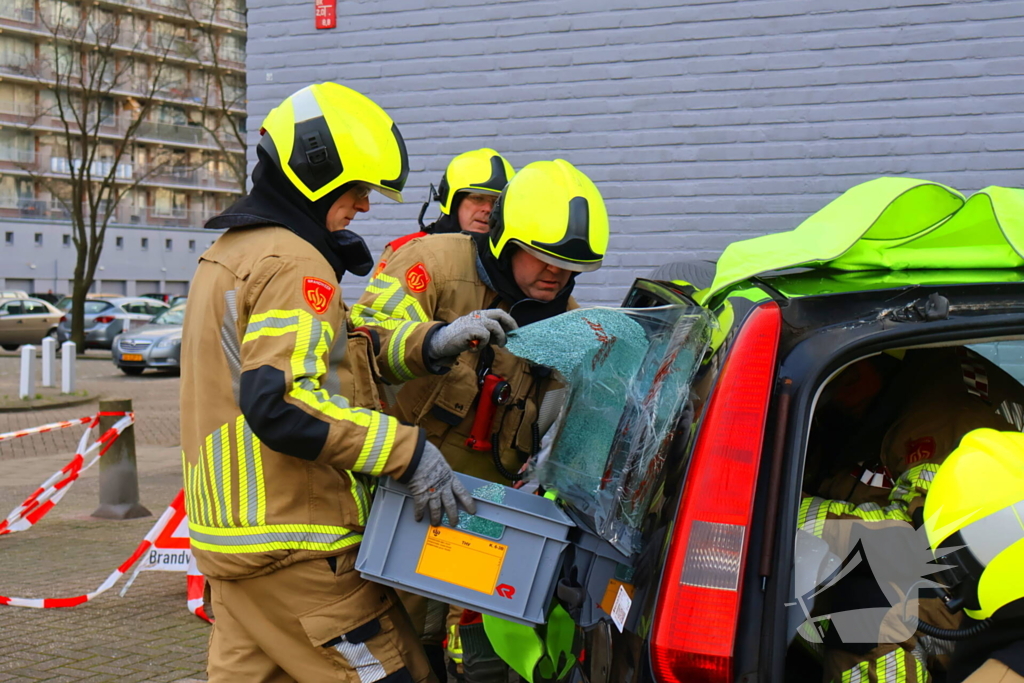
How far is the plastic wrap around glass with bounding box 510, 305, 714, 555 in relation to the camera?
1950mm

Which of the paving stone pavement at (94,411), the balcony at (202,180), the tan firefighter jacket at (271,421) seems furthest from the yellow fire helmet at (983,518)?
the balcony at (202,180)

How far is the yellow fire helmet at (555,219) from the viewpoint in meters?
2.82

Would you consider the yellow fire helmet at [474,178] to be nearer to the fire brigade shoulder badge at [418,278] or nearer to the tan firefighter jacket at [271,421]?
the fire brigade shoulder badge at [418,278]

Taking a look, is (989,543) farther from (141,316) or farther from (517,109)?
(141,316)

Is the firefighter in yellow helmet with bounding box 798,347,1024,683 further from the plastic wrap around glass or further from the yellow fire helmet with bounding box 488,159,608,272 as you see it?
the yellow fire helmet with bounding box 488,159,608,272

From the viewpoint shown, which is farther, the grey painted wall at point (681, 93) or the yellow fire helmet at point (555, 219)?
the grey painted wall at point (681, 93)

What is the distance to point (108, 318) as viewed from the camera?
27234mm

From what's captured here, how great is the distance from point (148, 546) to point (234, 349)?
11.4ft

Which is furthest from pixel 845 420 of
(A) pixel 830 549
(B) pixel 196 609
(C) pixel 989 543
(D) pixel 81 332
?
(D) pixel 81 332

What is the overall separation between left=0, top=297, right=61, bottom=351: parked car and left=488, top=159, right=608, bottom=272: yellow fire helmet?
27.2m

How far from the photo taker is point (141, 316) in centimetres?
2919

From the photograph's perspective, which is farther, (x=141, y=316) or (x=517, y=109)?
(x=141, y=316)

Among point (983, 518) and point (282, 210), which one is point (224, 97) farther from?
point (983, 518)

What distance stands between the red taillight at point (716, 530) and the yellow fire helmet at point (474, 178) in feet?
9.62
